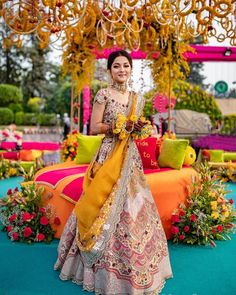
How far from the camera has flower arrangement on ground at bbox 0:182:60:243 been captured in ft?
12.2

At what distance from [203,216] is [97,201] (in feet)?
5.20

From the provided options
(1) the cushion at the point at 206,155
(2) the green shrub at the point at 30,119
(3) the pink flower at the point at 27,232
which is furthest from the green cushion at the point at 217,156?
(2) the green shrub at the point at 30,119

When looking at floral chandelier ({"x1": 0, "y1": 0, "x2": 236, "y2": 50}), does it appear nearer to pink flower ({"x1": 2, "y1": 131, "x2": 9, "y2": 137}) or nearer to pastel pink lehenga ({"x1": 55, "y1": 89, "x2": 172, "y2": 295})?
pastel pink lehenga ({"x1": 55, "y1": 89, "x2": 172, "y2": 295})

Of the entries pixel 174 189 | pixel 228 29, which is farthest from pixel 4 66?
pixel 174 189

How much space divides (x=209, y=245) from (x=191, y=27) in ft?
11.5

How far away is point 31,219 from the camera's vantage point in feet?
12.4

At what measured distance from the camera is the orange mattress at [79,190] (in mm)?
3742

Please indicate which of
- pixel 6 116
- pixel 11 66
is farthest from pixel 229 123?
pixel 11 66

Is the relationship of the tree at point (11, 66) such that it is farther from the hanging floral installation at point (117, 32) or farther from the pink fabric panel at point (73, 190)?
the pink fabric panel at point (73, 190)

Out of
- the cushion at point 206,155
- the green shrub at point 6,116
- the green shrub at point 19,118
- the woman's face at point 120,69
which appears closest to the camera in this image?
the woman's face at point 120,69

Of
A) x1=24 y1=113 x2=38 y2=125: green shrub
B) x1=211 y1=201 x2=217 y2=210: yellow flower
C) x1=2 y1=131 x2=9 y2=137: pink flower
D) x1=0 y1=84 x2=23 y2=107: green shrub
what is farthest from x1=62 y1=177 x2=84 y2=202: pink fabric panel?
x1=24 y1=113 x2=38 y2=125: green shrub

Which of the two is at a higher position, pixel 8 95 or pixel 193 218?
pixel 8 95

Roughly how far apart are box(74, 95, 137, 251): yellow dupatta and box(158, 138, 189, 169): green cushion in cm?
174

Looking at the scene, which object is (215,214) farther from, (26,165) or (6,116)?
(6,116)
